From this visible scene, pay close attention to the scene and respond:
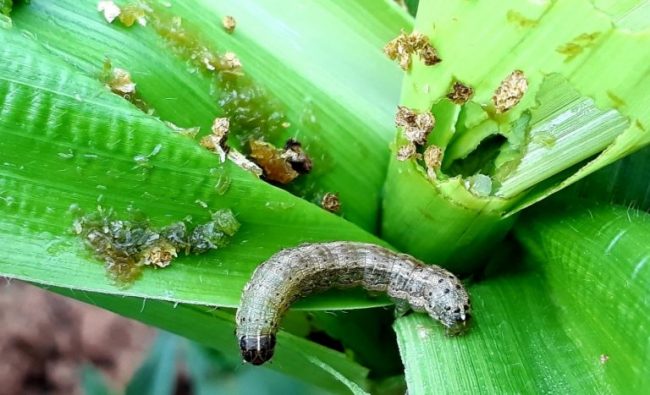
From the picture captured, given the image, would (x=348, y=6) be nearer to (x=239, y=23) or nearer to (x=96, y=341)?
(x=239, y=23)

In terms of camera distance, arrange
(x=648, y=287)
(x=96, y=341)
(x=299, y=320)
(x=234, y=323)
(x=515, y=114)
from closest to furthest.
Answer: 1. (x=648, y=287)
2. (x=515, y=114)
3. (x=234, y=323)
4. (x=299, y=320)
5. (x=96, y=341)

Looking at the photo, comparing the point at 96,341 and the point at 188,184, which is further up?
the point at 188,184

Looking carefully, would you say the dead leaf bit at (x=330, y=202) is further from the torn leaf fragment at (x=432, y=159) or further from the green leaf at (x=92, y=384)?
the green leaf at (x=92, y=384)

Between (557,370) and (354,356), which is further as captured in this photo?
(354,356)

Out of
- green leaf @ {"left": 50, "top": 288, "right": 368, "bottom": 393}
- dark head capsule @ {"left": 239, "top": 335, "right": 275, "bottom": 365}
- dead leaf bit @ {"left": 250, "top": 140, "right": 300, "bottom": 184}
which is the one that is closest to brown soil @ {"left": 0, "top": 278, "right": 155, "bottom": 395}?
green leaf @ {"left": 50, "top": 288, "right": 368, "bottom": 393}

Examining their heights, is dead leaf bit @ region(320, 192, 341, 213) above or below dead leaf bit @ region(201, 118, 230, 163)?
below

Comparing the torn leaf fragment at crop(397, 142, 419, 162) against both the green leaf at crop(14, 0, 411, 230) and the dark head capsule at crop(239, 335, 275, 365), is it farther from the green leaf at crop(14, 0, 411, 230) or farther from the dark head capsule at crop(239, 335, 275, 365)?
the dark head capsule at crop(239, 335, 275, 365)

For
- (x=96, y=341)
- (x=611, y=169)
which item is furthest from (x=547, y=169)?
(x=96, y=341)
